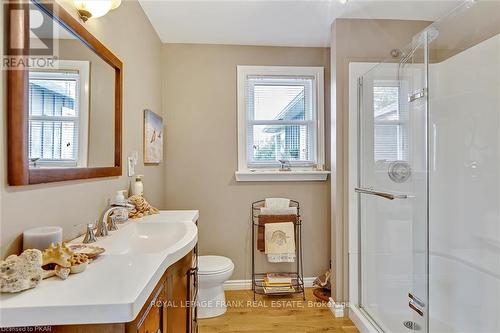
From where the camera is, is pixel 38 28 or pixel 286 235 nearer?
pixel 38 28

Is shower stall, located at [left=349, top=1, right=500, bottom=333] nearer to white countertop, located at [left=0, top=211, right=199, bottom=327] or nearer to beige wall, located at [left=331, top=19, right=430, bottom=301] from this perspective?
beige wall, located at [left=331, top=19, right=430, bottom=301]

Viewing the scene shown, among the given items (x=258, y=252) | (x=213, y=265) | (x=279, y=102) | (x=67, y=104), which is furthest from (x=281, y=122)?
(x=67, y=104)

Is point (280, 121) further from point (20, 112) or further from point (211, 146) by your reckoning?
point (20, 112)

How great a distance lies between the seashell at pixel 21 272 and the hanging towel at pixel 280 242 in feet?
6.52

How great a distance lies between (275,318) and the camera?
2.27 metres

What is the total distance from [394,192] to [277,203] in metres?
1.04

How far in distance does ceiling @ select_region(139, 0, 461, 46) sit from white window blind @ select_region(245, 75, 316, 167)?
1.37 feet

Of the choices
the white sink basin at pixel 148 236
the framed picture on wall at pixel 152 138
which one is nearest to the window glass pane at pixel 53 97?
the white sink basin at pixel 148 236

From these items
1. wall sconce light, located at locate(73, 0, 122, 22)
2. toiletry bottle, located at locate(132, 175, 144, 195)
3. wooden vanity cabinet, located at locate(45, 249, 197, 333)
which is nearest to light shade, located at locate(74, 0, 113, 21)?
wall sconce light, located at locate(73, 0, 122, 22)

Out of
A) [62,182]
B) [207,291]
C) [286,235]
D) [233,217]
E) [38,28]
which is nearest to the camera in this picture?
[38,28]

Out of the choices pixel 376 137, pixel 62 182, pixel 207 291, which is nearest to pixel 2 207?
pixel 62 182

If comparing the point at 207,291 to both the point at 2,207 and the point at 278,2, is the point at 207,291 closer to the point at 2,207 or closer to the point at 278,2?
the point at 2,207

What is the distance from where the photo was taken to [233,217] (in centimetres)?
278

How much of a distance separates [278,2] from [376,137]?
127 cm
